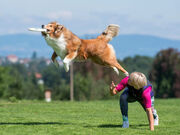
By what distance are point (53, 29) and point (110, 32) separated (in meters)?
1.27

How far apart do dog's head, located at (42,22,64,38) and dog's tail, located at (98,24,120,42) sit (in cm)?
101

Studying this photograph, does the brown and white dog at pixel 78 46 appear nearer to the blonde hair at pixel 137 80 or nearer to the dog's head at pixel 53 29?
the dog's head at pixel 53 29

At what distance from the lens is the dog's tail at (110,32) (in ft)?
23.3

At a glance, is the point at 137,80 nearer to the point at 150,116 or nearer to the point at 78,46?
the point at 150,116

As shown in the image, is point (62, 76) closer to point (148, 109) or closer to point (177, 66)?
point (177, 66)

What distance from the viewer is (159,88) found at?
198 feet

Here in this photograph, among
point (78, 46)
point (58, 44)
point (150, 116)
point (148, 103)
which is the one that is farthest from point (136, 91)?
point (58, 44)

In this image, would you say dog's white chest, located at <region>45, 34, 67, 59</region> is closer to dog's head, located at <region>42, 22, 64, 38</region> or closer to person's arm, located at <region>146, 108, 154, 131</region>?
dog's head, located at <region>42, 22, 64, 38</region>

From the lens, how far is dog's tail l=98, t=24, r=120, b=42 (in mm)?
7098

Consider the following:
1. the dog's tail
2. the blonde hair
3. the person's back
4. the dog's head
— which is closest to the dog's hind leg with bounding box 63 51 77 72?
the dog's head

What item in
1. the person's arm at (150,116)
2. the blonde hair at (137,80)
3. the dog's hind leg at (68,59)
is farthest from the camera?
the person's arm at (150,116)

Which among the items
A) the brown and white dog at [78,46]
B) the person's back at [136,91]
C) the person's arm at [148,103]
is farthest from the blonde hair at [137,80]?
the brown and white dog at [78,46]

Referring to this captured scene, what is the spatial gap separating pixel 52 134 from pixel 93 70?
49505mm

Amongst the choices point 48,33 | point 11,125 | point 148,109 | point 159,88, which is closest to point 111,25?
point 48,33
